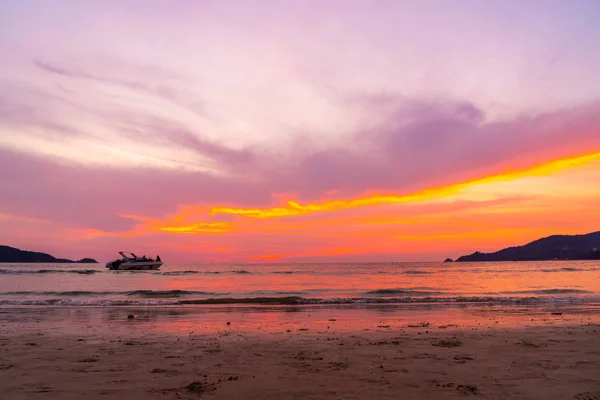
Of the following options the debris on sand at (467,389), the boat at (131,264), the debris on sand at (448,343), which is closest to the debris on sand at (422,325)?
the debris on sand at (448,343)

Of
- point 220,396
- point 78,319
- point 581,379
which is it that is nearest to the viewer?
point 220,396

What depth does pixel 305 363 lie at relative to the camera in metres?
8.73

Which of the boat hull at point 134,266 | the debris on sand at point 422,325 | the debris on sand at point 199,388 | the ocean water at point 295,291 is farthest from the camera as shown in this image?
the boat hull at point 134,266

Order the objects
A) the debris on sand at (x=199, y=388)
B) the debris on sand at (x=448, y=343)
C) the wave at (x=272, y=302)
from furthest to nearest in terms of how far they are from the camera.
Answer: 1. the wave at (x=272, y=302)
2. the debris on sand at (x=448, y=343)
3. the debris on sand at (x=199, y=388)

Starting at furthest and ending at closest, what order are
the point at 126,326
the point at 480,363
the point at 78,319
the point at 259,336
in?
the point at 78,319
the point at 126,326
the point at 259,336
the point at 480,363

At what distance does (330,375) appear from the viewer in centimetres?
773

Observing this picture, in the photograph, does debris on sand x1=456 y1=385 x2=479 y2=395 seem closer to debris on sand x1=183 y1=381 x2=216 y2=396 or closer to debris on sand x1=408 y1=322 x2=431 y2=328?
debris on sand x1=183 y1=381 x2=216 y2=396

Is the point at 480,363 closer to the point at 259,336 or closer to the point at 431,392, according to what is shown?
the point at 431,392

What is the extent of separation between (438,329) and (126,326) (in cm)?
1097

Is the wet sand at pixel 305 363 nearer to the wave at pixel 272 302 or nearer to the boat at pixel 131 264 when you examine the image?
the wave at pixel 272 302

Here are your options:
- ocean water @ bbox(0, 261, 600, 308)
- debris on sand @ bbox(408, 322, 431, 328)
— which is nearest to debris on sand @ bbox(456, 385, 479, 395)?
debris on sand @ bbox(408, 322, 431, 328)

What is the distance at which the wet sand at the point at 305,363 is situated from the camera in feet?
22.3

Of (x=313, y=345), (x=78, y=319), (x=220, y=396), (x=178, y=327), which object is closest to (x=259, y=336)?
(x=313, y=345)

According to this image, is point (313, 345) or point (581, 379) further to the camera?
point (313, 345)
